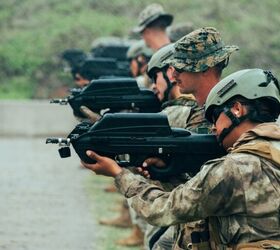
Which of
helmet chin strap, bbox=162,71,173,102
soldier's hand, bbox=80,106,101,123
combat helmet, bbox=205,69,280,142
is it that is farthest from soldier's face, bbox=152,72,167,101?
combat helmet, bbox=205,69,280,142

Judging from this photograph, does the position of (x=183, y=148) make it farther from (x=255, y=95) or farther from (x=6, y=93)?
(x=6, y=93)

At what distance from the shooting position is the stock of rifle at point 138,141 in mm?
4988

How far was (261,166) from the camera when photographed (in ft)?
14.7

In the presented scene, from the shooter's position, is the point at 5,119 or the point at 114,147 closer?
the point at 114,147

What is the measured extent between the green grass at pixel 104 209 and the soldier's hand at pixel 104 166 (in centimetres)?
526

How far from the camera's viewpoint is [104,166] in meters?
4.93

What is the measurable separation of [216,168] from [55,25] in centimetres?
2025

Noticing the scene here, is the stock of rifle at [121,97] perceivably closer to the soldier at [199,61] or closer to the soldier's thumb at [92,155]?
the soldier at [199,61]

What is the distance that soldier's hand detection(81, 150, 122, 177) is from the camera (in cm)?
491

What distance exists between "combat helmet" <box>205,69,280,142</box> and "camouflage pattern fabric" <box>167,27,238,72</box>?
761 mm

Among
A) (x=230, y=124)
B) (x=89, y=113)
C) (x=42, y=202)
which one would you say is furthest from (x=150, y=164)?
(x=42, y=202)

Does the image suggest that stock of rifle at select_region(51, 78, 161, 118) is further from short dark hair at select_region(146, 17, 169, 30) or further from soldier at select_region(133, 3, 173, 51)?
short dark hair at select_region(146, 17, 169, 30)

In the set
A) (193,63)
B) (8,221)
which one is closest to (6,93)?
(8,221)

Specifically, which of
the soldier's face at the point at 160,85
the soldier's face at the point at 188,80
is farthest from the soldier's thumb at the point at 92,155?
the soldier's face at the point at 160,85
